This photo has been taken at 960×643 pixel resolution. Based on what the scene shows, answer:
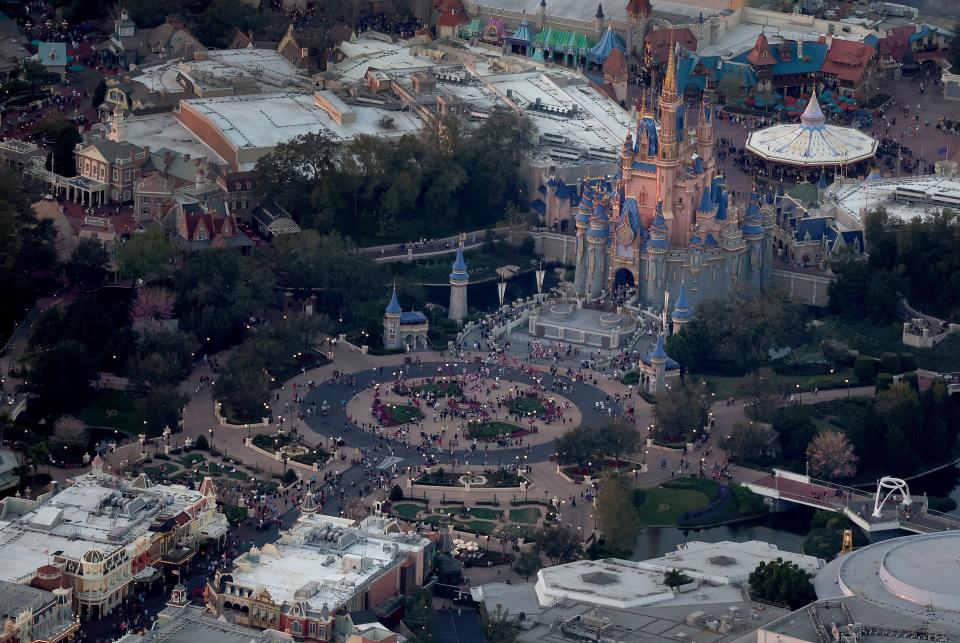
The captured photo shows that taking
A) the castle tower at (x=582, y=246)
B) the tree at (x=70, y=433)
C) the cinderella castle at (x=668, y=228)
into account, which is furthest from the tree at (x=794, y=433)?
the tree at (x=70, y=433)

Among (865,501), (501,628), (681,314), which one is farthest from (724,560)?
(681,314)

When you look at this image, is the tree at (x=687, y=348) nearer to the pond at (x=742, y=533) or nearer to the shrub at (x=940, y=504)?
the pond at (x=742, y=533)

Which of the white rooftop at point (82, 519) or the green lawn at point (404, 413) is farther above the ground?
the white rooftop at point (82, 519)

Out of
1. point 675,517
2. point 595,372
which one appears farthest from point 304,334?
point 675,517

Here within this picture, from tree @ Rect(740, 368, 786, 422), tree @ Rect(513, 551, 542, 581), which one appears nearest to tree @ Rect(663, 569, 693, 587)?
tree @ Rect(513, 551, 542, 581)

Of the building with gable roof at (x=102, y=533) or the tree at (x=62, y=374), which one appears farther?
the tree at (x=62, y=374)

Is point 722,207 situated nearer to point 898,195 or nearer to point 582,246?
point 582,246
